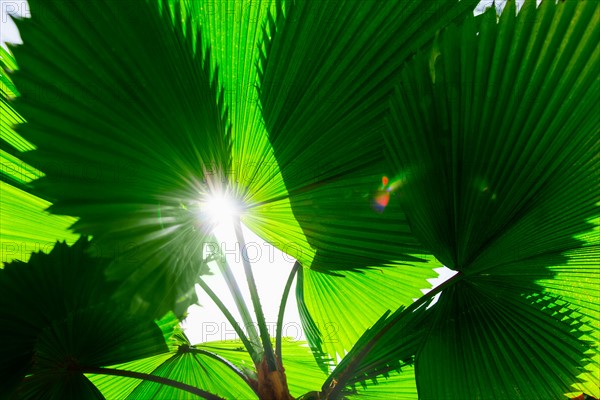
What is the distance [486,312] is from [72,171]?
1147mm

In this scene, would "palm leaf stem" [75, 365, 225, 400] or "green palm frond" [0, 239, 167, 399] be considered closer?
"green palm frond" [0, 239, 167, 399]

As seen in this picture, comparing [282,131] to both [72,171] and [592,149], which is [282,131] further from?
[592,149]

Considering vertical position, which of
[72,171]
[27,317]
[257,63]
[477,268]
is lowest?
[27,317]

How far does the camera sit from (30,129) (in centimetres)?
104

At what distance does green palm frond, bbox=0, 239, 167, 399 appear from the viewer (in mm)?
1180

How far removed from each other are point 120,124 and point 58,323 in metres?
0.58

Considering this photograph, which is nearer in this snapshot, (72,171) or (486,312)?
(72,171)

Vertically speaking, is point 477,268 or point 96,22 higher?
point 96,22

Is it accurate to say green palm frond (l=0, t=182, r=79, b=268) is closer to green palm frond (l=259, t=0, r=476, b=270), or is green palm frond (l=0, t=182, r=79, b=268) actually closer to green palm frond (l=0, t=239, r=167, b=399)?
green palm frond (l=0, t=239, r=167, b=399)

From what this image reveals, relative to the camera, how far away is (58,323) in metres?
1.23

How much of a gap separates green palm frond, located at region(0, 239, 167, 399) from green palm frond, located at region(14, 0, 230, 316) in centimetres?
15

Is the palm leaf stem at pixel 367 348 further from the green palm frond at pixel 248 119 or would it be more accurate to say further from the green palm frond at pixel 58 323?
the green palm frond at pixel 58 323

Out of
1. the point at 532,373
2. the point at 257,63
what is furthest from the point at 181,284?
the point at 532,373

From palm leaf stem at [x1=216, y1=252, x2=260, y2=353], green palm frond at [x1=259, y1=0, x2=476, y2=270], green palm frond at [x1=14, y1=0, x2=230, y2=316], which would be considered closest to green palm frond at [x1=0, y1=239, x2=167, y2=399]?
green palm frond at [x1=14, y1=0, x2=230, y2=316]
